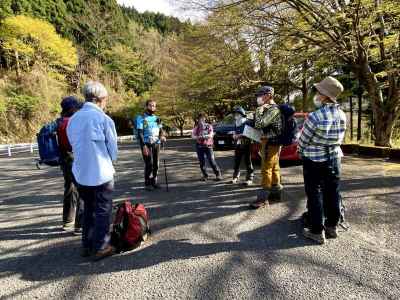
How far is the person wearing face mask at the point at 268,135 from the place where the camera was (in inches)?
181

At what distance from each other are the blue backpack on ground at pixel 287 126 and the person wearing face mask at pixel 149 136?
2868 mm

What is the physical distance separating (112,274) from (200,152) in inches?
186

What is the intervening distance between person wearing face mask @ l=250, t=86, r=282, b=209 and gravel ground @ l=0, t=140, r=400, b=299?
0.40 meters

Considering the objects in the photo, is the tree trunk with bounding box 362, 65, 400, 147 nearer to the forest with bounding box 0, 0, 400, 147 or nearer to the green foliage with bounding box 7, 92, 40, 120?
the forest with bounding box 0, 0, 400, 147

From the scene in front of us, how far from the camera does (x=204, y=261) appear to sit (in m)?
3.29

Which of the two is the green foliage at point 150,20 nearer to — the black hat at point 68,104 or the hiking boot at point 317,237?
the black hat at point 68,104

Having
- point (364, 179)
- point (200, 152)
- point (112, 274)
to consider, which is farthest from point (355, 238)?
point (200, 152)

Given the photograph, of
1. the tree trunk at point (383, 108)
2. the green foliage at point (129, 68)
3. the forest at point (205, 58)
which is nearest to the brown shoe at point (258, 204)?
the forest at point (205, 58)

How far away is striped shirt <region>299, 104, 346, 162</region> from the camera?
135 inches

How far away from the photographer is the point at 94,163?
3.40 m

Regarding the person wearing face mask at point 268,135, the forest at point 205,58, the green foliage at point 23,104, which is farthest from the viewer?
the green foliage at point 23,104

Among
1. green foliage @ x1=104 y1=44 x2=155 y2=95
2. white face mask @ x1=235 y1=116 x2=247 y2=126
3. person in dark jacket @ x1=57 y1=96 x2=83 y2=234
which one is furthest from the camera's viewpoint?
green foliage @ x1=104 y1=44 x2=155 y2=95

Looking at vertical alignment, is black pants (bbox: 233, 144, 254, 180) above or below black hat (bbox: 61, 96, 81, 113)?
below

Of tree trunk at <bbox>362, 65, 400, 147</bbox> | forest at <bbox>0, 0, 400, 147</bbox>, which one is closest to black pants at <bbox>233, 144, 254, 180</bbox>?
forest at <bbox>0, 0, 400, 147</bbox>
